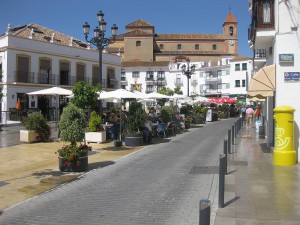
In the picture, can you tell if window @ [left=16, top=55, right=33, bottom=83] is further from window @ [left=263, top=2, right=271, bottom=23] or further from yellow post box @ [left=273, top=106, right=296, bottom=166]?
yellow post box @ [left=273, top=106, right=296, bottom=166]

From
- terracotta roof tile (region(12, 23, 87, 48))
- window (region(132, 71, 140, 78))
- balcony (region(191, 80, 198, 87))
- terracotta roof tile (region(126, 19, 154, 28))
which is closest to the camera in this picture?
terracotta roof tile (region(12, 23, 87, 48))

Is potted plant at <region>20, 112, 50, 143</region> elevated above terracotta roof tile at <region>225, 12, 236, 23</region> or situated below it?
below

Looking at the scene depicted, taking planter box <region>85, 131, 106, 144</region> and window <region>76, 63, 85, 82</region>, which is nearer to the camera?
planter box <region>85, 131, 106, 144</region>

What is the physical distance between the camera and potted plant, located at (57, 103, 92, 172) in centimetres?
1021

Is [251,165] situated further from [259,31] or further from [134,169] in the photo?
[259,31]

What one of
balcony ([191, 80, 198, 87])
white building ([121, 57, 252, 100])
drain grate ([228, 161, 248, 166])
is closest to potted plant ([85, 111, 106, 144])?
drain grate ([228, 161, 248, 166])

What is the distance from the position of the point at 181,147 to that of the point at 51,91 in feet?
28.8

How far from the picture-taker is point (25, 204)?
720 cm

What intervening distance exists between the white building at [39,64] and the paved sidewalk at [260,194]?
24456 millimetres

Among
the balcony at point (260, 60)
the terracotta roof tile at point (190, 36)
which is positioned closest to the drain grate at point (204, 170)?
the balcony at point (260, 60)

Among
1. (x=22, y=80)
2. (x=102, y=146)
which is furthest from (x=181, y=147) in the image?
(x=22, y=80)

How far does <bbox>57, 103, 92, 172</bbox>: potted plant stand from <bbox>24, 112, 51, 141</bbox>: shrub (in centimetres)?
633

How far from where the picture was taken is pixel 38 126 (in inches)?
661

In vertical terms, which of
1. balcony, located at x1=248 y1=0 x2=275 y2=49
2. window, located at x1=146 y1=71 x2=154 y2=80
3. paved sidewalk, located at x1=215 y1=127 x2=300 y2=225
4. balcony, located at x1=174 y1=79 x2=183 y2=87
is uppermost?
window, located at x1=146 y1=71 x2=154 y2=80
